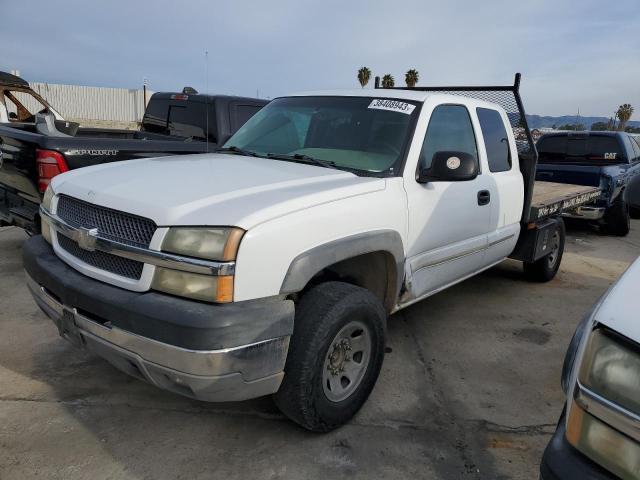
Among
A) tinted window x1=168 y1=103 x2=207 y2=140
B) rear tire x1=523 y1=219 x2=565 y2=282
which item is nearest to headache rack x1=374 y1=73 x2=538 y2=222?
rear tire x1=523 y1=219 x2=565 y2=282

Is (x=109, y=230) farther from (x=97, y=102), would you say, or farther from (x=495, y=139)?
(x=97, y=102)

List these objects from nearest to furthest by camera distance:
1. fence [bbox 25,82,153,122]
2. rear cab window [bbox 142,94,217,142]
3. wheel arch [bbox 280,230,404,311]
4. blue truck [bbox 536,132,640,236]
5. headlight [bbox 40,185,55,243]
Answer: wheel arch [bbox 280,230,404,311], headlight [bbox 40,185,55,243], rear cab window [bbox 142,94,217,142], blue truck [bbox 536,132,640,236], fence [bbox 25,82,153,122]

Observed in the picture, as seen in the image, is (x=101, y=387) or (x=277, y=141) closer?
(x=101, y=387)

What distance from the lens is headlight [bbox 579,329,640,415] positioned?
143cm

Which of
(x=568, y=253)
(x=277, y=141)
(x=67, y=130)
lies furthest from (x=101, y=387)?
(x=568, y=253)

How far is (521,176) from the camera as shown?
15.3 feet

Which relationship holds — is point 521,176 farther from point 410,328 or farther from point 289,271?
point 289,271

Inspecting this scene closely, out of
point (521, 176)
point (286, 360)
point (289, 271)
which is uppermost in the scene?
point (521, 176)

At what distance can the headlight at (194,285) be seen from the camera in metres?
2.18

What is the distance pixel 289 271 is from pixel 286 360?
0.45 meters

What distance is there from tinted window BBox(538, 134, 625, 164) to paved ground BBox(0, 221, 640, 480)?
607 cm

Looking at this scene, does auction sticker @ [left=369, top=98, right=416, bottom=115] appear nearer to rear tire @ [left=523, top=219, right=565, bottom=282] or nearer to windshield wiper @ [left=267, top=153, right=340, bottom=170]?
windshield wiper @ [left=267, top=153, right=340, bottom=170]

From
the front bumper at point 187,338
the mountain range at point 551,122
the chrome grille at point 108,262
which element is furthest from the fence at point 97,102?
the front bumper at point 187,338

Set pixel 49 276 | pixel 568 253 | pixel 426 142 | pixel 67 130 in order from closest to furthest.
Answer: pixel 49 276, pixel 426 142, pixel 67 130, pixel 568 253
